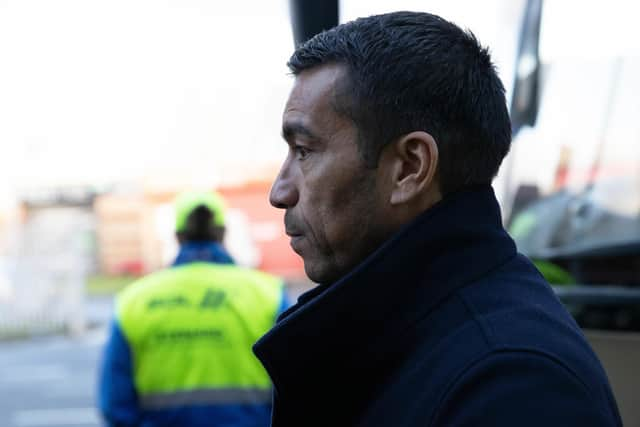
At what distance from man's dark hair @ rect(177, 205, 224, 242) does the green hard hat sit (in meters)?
0.01

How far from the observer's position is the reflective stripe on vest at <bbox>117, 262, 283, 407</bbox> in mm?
2980

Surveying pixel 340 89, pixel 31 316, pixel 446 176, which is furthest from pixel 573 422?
pixel 31 316

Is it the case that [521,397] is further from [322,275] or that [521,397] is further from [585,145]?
[585,145]

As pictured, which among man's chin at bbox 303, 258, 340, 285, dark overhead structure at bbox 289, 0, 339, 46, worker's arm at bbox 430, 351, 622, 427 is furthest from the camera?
dark overhead structure at bbox 289, 0, 339, 46

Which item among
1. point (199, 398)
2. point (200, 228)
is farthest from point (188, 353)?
point (200, 228)

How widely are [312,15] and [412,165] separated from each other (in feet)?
2.41

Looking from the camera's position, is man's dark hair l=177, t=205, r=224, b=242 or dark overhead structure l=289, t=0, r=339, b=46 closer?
dark overhead structure l=289, t=0, r=339, b=46

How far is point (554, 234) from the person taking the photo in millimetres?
2805

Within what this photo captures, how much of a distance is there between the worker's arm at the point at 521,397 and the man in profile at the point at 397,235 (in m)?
0.02

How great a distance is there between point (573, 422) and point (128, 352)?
2.36 meters

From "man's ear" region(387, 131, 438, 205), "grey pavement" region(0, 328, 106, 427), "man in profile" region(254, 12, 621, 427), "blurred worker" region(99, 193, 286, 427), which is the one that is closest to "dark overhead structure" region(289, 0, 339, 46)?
"man in profile" region(254, 12, 621, 427)

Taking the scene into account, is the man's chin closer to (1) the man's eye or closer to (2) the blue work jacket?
(1) the man's eye

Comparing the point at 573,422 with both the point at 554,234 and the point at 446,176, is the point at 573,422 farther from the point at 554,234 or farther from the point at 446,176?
the point at 554,234

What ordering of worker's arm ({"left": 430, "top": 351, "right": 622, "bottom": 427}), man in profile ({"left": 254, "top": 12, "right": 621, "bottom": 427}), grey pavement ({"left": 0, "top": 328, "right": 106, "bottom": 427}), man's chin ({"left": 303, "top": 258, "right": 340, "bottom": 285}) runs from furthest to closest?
grey pavement ({"left": 0, "top": 328, "right": 106, "bottom": 427}), man's chin ({"left": 303, "top": 258, "right": 340, "bottom": 285}), man in profile ({"left": 254, "top": 12, "right": 621, "bottom": 427}), worker's arm ({"left": 430, "top": 351, "right": 622, "bottom": 427})
